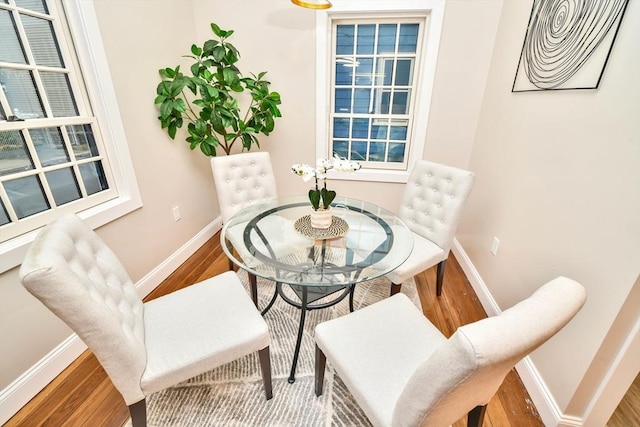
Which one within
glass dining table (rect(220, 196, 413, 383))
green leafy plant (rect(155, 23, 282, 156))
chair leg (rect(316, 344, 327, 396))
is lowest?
chair leg (rect(316, 344, 327, 396))

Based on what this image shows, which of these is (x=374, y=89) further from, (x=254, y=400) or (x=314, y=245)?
(x=254, y=400)

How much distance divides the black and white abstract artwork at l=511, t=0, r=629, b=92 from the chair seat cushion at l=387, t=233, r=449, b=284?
1092mm

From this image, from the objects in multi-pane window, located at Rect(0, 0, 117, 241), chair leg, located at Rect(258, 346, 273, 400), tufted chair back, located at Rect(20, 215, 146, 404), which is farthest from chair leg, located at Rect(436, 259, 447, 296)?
multi-pane window, located at Rect(0, 0, 117, 241)

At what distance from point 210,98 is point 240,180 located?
677mm

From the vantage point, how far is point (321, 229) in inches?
64.2

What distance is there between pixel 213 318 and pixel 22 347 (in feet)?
3.29

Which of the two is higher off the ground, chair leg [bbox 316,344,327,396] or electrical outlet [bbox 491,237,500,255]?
electrical outlet [bbox 491,237,500,255]

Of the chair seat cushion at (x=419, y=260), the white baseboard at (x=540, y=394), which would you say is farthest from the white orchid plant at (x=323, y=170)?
the white baseboard at (x=540, y=394)

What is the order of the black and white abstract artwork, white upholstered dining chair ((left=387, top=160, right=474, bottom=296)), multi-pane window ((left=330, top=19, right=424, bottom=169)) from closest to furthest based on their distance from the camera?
1. the black and white abstract artwork
2. white upholstered dining chair ((left=387, top=160, right=474, bottom=296))
3. multi-pane window ((left=330, top=19, right=424, bottom=169))

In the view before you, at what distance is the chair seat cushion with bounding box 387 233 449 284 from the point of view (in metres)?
1.67

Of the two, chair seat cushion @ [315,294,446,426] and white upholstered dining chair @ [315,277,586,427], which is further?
chair seat cushion @ [315,294,446,426]

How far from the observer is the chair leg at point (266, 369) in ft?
4.08

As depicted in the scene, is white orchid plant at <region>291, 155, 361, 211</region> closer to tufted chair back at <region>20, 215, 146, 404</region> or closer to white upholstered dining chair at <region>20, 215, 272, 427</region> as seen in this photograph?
white upholstered dining chair at <region>20, 215, 272, 427</region>

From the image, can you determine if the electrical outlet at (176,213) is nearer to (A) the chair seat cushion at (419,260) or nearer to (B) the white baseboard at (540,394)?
(A) the chair seat cushion at (419,260)
